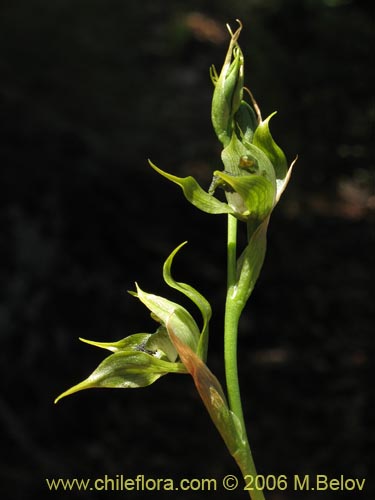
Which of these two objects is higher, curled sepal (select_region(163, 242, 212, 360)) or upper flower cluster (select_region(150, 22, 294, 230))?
upper flower cluster (select_region(150, 22, 294, 230))

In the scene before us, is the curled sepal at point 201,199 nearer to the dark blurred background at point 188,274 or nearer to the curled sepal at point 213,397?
the curled sepal at point 213,397

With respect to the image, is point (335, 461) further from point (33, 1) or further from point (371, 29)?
point (33, 1)

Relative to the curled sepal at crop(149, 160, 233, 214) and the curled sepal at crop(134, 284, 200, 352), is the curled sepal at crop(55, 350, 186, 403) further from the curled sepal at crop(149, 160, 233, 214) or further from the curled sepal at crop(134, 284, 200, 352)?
the curled sepal at crop(149, 160, 233, 214)

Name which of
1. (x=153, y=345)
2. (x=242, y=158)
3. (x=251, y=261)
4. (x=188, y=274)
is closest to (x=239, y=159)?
(x=242, y=158)

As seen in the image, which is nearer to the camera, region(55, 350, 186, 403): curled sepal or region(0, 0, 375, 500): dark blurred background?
region(55, 350, 186, 403): curled sepal

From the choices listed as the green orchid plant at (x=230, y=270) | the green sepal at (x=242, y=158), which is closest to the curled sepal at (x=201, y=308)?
the green orchid plant at (x=230, y=270)

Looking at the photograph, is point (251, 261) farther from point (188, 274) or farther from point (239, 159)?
point (188, 274)

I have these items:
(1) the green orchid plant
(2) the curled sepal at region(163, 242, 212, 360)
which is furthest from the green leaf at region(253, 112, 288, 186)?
(2) the curled sepal at region(163, 242, 212, 360)

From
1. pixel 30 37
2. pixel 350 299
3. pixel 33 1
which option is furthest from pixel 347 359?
pixel 33 1
